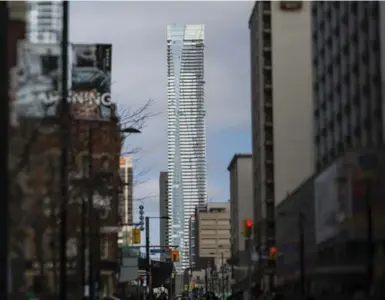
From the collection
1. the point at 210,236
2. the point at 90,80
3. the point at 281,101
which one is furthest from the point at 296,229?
the point at 210,236

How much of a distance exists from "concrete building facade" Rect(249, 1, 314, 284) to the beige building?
59.6 m

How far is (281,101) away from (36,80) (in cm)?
11018

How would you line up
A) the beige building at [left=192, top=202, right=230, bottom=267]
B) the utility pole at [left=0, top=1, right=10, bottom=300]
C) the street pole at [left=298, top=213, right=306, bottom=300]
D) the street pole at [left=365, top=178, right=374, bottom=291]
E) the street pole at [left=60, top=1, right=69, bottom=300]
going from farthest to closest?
the beige building at [left=192, top=202, right=230, bottom=267]
the street pole at [left=298, top=213, right=306, bottom=300]
the street pole at [left=365, top=178, right=374, bottom=291]
the street pole at [left=60, top=1, right=69, bottom=300]
the utility pole at [left=0, top=1, right=10, bottom=300]

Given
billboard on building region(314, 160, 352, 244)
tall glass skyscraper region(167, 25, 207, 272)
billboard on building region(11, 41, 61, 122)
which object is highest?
tall glass skyscraper region(167, 25, 207, 272)

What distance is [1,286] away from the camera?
9.31 metres

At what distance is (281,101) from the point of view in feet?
398

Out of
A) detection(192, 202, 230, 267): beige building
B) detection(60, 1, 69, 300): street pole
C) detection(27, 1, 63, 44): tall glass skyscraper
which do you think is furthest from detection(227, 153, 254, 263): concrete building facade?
detection(27, 1, 63, 44): tall glass skyscraper

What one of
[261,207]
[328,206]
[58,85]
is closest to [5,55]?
[58,85]

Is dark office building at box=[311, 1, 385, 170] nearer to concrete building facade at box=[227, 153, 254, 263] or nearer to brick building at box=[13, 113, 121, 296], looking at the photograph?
brick building at box=[13, 113, 121, 296]

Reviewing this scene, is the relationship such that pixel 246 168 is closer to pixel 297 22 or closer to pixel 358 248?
pixel 297 22

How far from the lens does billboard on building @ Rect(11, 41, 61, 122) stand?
37.3ft

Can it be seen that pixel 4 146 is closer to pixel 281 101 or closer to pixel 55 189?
pixel 55 189

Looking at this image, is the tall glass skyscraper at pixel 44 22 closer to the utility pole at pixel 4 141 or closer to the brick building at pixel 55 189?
the brick building at pixel 55 189

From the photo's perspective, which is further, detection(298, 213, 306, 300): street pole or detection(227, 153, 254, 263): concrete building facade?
detection(227, 153, 254, 263): concrete building facade
